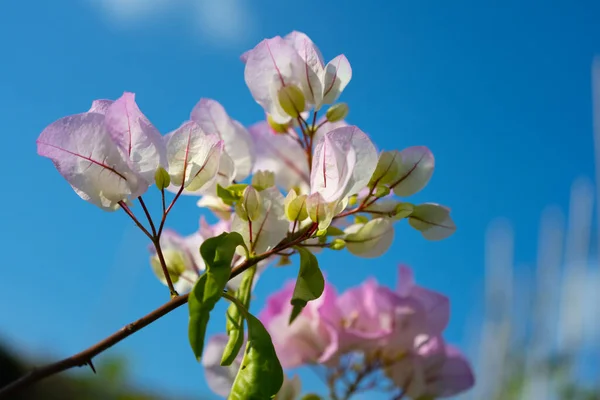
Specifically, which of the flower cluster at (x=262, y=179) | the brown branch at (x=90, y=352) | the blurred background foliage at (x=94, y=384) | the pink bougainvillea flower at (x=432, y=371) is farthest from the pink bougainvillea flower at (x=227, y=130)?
the blurred background foliage at (x=94, y=384)

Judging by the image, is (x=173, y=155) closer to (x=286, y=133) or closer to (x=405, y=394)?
(x=286, y=133)

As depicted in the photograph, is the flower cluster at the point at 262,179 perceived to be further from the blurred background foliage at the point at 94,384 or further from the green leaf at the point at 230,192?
the blurred background foliage at the point at 94,384

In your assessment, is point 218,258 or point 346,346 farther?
point 346,346

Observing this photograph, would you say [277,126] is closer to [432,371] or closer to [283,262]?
[283,262]

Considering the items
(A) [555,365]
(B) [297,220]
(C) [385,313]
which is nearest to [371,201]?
(B) [297,220]

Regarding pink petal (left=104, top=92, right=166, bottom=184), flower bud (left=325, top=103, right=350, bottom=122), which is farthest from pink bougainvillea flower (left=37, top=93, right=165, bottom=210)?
flower bud (left=325, top=103, right=350, bottom=122)

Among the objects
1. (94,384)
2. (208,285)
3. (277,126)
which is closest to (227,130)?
(277,126)

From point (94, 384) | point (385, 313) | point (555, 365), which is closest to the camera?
point (385, 313)

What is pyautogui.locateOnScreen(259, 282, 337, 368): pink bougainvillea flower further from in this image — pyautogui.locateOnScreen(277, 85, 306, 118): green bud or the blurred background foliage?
the blurred background foliage
